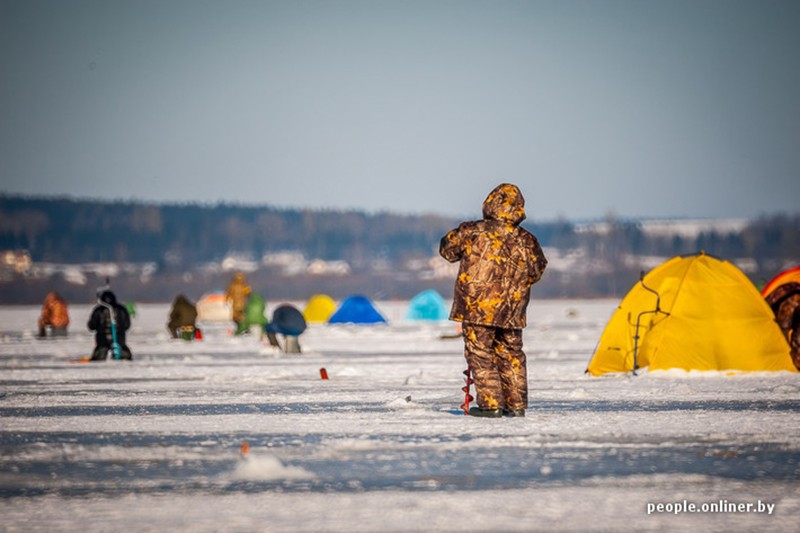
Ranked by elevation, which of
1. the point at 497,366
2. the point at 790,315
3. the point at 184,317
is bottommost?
the point at 497,366

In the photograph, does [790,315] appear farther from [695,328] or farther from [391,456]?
[391,456]

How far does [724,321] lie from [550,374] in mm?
2797

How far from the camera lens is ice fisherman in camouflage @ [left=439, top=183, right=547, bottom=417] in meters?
11.7

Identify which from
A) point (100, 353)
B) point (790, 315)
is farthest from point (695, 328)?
point (100, 353)

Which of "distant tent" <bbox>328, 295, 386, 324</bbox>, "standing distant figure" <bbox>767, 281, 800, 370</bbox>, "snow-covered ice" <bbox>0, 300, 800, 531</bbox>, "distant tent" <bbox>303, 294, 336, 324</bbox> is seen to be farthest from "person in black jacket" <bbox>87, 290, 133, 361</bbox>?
"distant tent" <bbox>303, 294, 336, 324</bbox>

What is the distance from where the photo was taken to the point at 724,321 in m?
18.4

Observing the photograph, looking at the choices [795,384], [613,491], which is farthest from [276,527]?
[795,384]

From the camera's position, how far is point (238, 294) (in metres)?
41.3

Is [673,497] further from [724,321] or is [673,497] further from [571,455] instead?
[724,321]

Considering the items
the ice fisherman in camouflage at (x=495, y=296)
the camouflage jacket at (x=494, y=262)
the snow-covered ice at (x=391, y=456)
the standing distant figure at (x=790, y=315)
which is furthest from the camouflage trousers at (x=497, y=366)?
the standing distant figure at (x=790, y=315)

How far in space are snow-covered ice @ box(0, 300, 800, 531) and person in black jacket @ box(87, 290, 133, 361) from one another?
6.79 meters

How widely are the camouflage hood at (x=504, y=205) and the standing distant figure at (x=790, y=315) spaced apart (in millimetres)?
8819

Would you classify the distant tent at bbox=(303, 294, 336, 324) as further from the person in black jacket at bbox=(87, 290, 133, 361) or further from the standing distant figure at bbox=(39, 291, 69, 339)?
the person in black jacket at bbox=(87, 290, 133, 361)

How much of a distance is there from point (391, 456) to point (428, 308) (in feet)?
171
